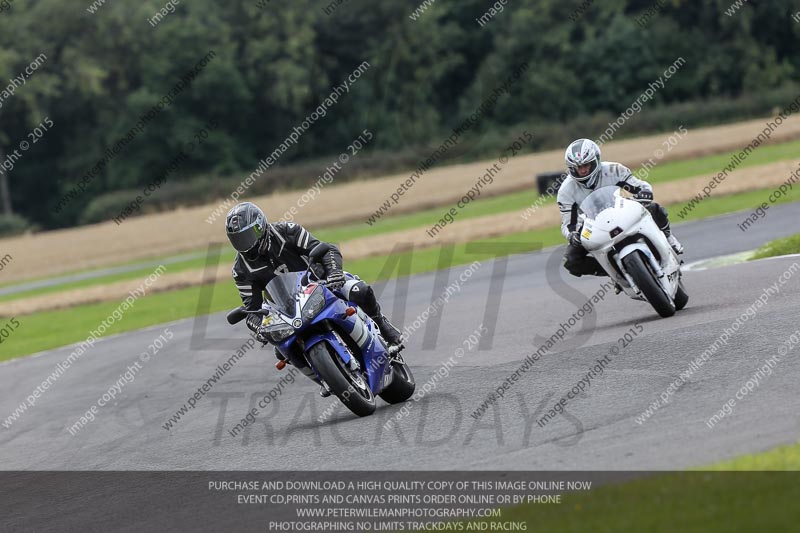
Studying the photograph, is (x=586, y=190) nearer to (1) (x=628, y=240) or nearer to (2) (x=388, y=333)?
(1) (x=628, y=240)

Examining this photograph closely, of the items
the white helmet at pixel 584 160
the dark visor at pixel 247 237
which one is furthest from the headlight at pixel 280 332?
the white helmet at pixel 584 160

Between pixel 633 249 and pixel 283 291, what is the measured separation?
3.61m

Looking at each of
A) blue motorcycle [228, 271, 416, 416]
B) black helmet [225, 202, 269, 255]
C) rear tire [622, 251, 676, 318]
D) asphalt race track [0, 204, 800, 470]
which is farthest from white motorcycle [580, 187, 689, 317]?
black helmet [225, 202, 269, 255]

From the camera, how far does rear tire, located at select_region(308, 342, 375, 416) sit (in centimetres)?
917

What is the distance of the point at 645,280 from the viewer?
11328 millimetres

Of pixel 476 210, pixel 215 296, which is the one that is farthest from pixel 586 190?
pixel 476 210

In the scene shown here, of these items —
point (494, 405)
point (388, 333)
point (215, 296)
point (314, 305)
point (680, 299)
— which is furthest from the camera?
point (215, 296)

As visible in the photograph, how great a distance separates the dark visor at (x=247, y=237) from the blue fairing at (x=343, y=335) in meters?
0.46

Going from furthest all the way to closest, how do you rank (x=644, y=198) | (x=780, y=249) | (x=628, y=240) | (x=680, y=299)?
(x=780, y=249)
(x=680, y=299)
(x=644, y=198)
(x=628, y=240)

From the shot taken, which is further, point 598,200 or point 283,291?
point 598,200

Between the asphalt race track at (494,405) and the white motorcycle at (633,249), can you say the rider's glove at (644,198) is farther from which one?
the asphalt race track at (494,405)
